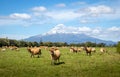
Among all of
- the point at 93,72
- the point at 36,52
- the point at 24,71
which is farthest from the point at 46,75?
the point at 36,52

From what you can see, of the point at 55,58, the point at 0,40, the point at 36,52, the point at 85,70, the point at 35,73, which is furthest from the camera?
the point at 0,40

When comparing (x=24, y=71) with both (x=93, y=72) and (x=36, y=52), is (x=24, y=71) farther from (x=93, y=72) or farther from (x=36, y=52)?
(x=36, y=52)

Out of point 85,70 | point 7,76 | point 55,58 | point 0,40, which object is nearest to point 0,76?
point 7,76

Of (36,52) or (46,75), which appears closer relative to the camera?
(46,75)

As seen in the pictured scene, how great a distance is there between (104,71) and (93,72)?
4.55 ft

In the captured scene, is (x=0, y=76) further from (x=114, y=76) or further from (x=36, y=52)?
(x=36, y=52)

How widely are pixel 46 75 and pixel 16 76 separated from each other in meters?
2.74

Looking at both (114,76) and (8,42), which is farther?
(8,42)

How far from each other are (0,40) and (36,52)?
83555 mm

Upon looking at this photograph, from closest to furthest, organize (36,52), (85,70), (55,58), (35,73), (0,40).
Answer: (35,73) → (85,70) → (55,58) → (36,52) → (0,40)

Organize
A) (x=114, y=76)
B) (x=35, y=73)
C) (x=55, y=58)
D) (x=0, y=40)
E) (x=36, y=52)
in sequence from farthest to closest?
(x=0, y=40)
(x=36, y=52)
(x=55, y=58)
(x=35, y=73)
(x=114, y=76)

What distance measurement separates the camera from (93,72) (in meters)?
25.0

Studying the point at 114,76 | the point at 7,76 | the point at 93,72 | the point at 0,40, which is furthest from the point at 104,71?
the point at 0,40

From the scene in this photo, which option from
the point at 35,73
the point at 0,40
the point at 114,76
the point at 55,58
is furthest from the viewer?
the point at 0,40
